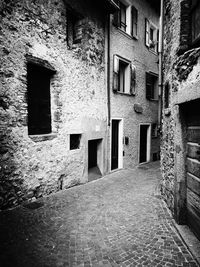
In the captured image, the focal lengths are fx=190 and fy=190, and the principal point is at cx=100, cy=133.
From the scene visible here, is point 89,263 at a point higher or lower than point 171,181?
lower

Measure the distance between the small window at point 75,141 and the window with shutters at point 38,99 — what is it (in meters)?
0.98

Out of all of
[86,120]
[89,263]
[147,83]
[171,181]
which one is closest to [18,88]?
[86,120]

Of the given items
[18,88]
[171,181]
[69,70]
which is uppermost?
[69,70]

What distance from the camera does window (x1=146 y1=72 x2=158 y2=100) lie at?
34.7 ft

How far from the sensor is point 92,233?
368 cm

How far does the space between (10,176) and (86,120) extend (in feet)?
10.7

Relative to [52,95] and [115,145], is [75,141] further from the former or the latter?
[115,145]

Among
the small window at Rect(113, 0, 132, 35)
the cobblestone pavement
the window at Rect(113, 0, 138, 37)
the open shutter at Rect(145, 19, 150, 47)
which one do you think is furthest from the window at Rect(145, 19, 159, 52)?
the cobblestone pavement

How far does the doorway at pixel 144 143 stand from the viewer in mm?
10805

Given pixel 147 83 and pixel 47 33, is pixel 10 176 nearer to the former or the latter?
pixel 47 33

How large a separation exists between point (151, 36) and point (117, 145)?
275 inches

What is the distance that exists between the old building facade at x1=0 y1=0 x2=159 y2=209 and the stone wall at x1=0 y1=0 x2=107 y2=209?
2cm

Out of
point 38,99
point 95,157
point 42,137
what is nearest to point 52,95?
point 38,99

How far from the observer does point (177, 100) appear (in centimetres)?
393
